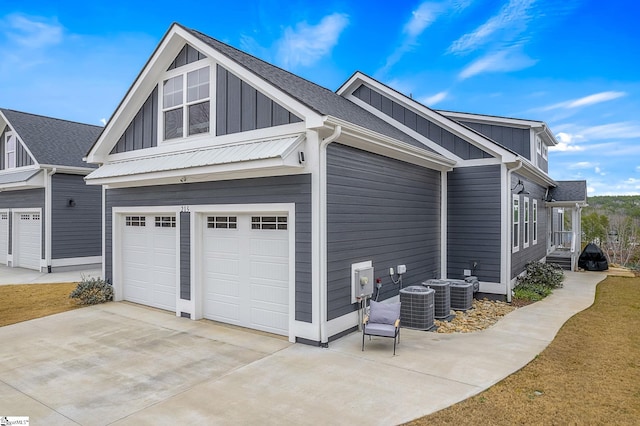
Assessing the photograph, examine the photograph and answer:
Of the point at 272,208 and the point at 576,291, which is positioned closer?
the point at 272,208

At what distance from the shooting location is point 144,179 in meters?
8.62

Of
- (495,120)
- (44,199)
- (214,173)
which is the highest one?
(495,120)

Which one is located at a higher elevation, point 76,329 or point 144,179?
point 144,179

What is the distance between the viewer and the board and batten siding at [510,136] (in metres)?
13.3

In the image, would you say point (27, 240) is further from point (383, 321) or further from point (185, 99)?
point (383, 321)

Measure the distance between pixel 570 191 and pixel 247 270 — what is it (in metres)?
15.8

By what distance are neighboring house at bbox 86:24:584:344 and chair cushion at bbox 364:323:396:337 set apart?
699mm

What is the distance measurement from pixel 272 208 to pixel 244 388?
317 centimetres

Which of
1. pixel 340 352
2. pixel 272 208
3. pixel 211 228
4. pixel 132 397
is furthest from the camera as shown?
pixel 211 228

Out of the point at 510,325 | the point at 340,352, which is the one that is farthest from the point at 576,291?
the point at 340,352

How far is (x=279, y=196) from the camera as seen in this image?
7.11 meters

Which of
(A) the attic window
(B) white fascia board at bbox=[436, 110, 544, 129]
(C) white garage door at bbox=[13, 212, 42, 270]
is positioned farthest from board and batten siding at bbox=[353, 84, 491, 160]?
(A) the attic window

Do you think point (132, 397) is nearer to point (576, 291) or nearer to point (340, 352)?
point (340, 352)

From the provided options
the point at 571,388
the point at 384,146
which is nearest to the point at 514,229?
the point at 384,146
